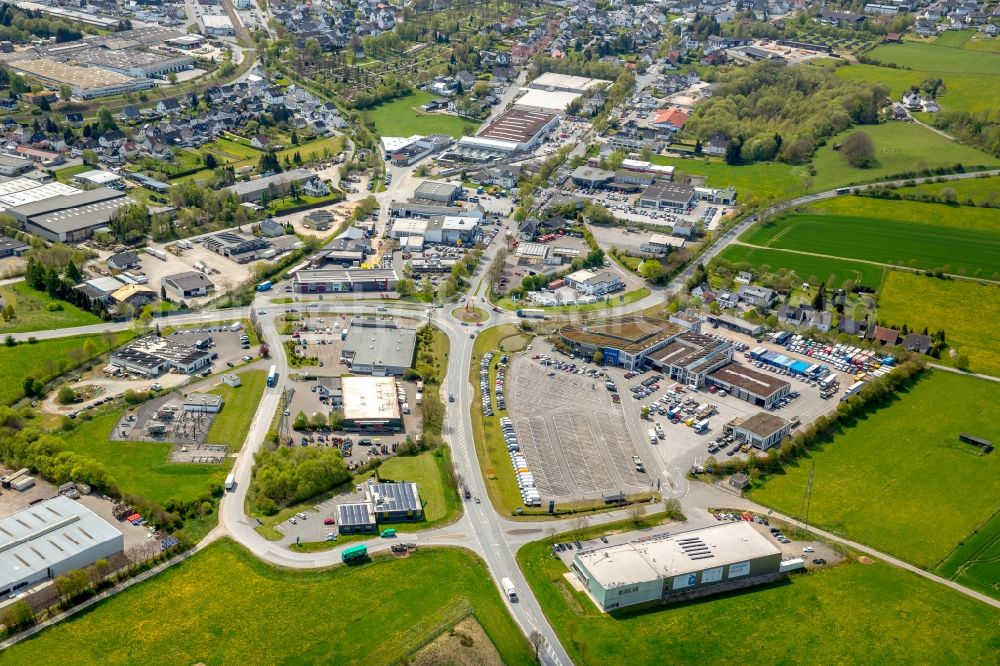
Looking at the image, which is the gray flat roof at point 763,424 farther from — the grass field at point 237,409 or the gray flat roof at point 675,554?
the grass field at point 237,409

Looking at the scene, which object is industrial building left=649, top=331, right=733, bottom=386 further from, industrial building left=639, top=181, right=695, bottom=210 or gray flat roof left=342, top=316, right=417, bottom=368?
industrial building left=639, top=181, right=695, bottom=210

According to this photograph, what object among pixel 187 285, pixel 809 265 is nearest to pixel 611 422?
pixel 809 265

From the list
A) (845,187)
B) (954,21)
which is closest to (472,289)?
(845,187)

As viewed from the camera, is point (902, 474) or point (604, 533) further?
point (902, 474)

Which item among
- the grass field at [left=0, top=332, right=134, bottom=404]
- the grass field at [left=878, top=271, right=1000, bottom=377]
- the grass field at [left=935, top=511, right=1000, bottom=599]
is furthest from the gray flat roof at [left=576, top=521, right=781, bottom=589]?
the grass field at [left=0, top=332, right=134, bottom=404]

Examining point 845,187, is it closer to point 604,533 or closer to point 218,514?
point 604,533

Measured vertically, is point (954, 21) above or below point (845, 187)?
above

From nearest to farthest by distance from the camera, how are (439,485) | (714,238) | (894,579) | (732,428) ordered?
(894,579)
(439,485)
(732,428)
(714,238)
